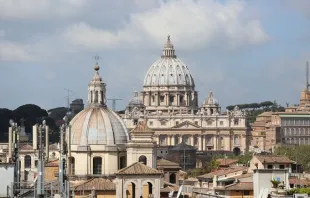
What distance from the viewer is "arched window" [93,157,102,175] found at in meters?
81.5

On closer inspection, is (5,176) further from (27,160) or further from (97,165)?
(27,160)

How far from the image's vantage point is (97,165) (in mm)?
81938

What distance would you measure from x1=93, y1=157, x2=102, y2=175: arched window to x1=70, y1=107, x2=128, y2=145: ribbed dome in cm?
86

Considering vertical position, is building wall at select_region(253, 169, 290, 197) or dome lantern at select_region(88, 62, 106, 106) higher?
dome lantern at select_region(88, 62, 106, 106)

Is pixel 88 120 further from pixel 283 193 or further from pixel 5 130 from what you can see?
pixel 5 130

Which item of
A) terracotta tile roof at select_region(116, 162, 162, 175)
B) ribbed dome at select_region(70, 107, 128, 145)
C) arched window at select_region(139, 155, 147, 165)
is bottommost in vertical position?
terracotta tile roof at select_region(116, 162, 162, 175)

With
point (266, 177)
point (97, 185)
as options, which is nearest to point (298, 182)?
point (97, 185)

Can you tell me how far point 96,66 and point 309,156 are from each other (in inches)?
1419

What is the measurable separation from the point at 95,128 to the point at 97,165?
6.69ft

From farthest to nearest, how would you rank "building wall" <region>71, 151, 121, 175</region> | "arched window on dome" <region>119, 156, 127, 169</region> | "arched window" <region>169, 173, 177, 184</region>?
"arched window" <region>169, 173, 177, 184</region> < "arched window on dome" <region>119, 156, 127, 169</region> < "building wall" <region>71, 151, 121, 175</region>

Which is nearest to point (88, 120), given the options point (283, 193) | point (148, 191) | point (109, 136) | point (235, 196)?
point (109, 136)

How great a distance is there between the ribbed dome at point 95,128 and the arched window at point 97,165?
0.86 m

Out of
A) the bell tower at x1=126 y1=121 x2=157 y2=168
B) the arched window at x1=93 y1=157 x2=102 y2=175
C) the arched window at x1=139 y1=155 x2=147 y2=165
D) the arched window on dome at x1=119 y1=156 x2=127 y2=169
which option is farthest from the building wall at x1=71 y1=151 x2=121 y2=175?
the arched window at x1=139 y1=155 x2=147 y2=165

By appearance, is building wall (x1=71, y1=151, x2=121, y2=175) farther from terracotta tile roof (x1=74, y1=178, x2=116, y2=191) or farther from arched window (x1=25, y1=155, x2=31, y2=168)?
arched window (x1=25, y1=155, x2=31, y2=168)
